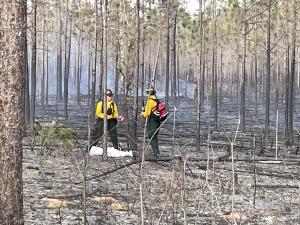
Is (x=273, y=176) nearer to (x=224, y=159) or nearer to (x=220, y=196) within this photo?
(x=224, y=159)

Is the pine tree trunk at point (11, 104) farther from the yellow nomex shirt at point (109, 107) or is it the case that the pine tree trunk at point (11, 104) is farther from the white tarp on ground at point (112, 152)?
the white tarp on ground at point (112, 152)

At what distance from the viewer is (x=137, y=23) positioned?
38.6 ft

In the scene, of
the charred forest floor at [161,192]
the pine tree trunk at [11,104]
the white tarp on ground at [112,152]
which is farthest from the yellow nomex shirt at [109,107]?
the pine tree trunk at [11,104]

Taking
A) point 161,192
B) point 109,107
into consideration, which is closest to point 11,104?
point 161,192

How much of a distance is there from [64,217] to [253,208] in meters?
2.87

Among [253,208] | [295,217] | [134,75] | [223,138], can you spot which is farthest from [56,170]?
[223,138]

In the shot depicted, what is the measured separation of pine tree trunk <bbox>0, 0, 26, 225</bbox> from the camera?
4402 mm

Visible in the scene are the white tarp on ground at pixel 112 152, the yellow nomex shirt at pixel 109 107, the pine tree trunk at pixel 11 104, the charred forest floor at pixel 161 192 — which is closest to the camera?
the pine tree trunk at pixel 11 104

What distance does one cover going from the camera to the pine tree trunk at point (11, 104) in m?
4.40

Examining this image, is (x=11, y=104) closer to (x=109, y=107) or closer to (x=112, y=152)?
(x=109, y=107)

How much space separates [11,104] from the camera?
174 inches

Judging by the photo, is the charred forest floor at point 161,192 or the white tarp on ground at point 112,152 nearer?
the charred forest floor at point 161,192

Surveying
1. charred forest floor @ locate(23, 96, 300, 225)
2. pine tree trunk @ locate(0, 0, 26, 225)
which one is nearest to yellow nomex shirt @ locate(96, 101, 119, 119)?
charred forest floor @ locate(23, 96, 300, 225)

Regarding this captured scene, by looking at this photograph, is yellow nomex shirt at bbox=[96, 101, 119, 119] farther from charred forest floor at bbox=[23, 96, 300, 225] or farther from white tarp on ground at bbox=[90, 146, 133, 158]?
charred forest floor at bbox=[23, 96, 300, 225]
